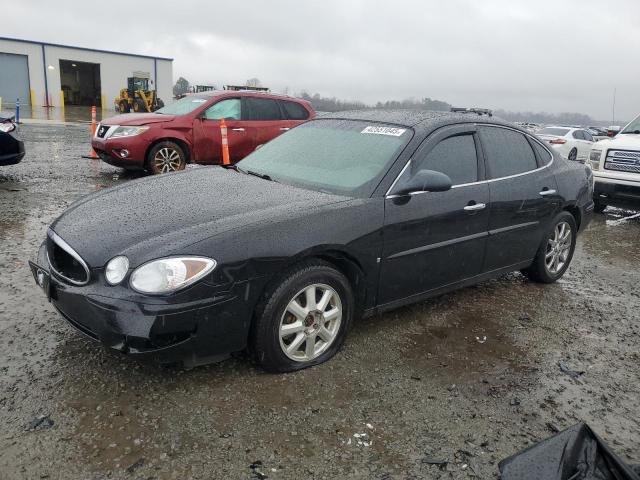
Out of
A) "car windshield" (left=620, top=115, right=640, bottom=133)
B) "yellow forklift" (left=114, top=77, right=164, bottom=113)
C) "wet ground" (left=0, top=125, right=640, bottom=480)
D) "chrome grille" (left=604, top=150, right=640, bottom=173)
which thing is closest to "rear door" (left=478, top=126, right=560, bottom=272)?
"wet ground" (left=0, top=125, right=640, bottom=480)

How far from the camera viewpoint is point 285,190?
3414 millimetres

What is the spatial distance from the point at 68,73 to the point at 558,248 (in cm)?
4842

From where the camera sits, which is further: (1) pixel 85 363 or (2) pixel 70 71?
(2) pixel 70 71

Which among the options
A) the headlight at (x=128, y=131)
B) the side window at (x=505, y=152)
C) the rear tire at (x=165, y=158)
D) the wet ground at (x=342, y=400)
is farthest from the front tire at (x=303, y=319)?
the headlight at (x=128, y=131)

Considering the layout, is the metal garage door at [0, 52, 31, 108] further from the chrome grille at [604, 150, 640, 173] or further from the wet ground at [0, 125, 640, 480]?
the wet ground at [0, 125, 640, 480]

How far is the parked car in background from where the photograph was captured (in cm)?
782

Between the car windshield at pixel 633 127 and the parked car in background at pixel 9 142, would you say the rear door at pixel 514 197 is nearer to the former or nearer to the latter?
the car windshield at pixel 633 127

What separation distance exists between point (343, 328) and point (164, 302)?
1181mm

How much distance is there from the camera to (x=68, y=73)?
4462 centimetres

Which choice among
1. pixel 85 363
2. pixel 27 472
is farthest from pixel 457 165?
pixel 27 472

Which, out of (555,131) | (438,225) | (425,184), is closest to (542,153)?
(438,225)

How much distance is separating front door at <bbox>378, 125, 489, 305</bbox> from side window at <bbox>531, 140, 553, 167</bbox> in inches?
37.4

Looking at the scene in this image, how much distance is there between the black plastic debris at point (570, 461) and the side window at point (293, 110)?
343 inches

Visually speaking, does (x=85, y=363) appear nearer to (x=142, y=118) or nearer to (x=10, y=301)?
(x=10, y=301)
